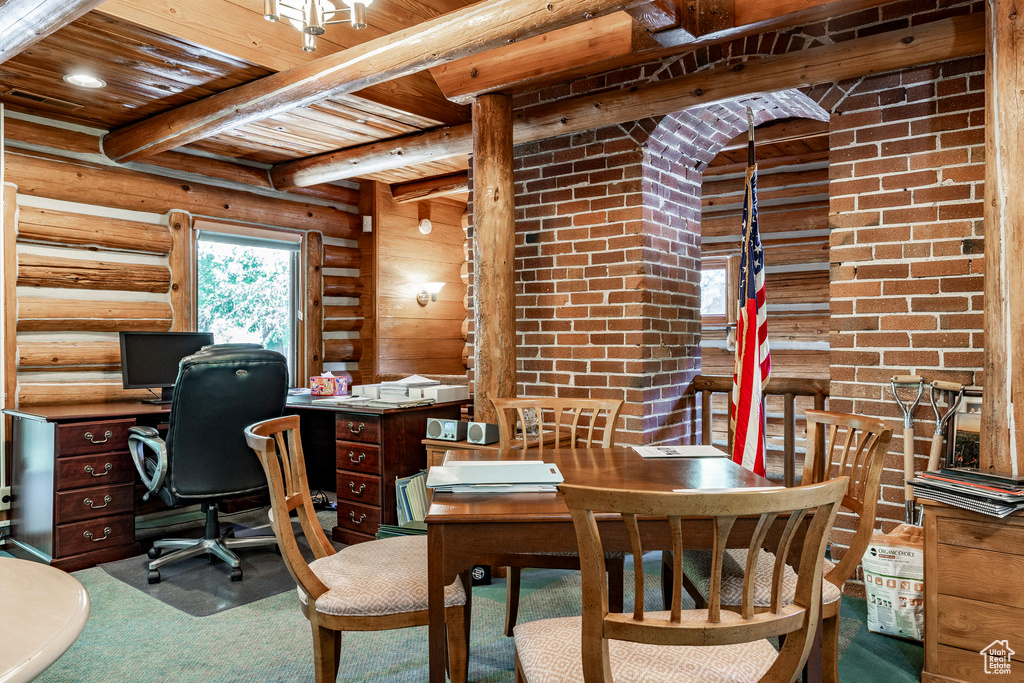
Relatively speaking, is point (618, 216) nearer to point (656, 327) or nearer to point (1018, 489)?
point (656, 327)

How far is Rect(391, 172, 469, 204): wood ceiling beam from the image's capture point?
225 inches

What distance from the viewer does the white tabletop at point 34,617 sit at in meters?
0.74

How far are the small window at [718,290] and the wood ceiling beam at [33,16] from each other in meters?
5.45

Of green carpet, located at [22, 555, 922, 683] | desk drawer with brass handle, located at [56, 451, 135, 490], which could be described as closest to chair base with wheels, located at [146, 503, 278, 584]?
green carpet, located at [22, 555, 922, 683]

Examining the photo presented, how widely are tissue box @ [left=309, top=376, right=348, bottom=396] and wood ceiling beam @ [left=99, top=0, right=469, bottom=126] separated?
5.81ft

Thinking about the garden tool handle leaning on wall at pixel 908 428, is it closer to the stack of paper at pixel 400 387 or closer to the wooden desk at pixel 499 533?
the wooden desk at pixel 499 533

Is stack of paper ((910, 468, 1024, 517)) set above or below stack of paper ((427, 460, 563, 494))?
below

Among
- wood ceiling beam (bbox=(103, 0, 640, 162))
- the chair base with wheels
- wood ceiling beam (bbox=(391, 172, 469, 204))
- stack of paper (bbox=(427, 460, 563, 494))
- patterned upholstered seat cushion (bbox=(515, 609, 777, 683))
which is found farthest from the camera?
wood ceiling beam (bbox=(391, 172, 469, 204))

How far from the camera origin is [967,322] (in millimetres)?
2742

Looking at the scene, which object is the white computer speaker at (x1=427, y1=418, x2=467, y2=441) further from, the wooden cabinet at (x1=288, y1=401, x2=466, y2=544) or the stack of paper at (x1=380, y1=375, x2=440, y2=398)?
the stack of paper at (x1=380, y1=375, x2=440, y2=398)

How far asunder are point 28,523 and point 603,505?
3770 mm

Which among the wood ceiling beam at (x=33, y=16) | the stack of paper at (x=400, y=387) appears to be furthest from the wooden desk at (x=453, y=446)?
the wood ceiling beam at (x=33, y=16)

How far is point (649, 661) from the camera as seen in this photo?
140cm

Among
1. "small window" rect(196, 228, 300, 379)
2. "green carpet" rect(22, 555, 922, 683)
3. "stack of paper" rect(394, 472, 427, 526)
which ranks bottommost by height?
"green carpet" rect(22, 555, 922, 683)
